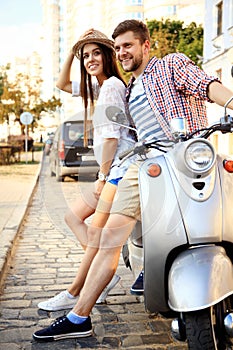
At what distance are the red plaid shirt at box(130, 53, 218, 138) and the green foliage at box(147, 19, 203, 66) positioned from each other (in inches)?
1332

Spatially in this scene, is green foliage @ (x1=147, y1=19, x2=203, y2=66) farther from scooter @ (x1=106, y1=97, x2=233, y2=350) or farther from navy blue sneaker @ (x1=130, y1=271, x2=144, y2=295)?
scooter @ (x1=106, y1=97, x2=233, y2=350)

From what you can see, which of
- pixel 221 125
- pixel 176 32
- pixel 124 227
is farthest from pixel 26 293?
pixel 176 32

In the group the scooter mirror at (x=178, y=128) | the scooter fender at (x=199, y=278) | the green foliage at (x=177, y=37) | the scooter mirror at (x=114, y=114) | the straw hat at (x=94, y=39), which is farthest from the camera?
the green foliage at (x=177, y=37)

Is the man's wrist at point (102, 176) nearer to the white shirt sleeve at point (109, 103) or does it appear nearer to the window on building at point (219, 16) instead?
the white shirt sleeve at point (109, 103)

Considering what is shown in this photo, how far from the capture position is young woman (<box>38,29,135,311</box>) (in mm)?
3293

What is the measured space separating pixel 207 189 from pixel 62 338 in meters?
1.37

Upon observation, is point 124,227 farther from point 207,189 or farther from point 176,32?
point 176,32

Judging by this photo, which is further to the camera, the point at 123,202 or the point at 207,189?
the point at 123,202

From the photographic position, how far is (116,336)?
3357mm

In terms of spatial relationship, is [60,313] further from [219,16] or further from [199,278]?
[219,16]

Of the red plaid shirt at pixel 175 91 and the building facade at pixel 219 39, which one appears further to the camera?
the building facade at pixel 219 39

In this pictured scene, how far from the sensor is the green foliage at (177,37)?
3750 centimetres

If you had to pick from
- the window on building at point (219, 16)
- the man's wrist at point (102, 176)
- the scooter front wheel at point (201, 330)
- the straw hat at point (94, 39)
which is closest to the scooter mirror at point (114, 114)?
the man's wrist at point (102, 176)

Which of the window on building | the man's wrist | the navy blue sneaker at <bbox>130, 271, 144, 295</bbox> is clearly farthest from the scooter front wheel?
the window on building
